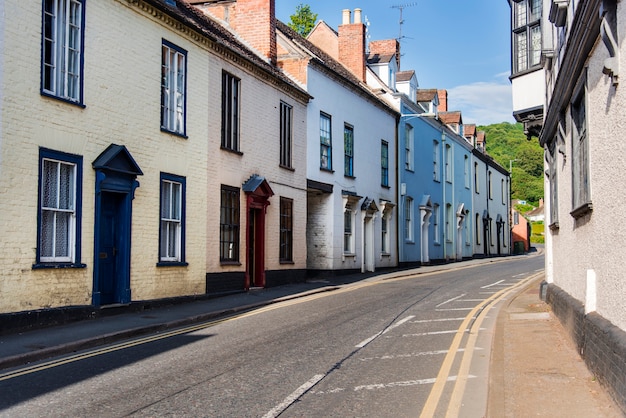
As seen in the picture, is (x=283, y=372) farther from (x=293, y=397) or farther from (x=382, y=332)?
(x=382, y=332)

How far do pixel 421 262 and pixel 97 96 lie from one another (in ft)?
83.1

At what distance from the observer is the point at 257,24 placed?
23031 mm

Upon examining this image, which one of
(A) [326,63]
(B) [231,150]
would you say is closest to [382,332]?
(B) [231,150]

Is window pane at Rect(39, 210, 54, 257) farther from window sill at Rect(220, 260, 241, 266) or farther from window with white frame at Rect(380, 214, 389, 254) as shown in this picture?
window with white frame at Rect(380, 214, 389, 254)

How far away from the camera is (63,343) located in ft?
32.9

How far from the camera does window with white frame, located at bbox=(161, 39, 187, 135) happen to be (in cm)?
1595

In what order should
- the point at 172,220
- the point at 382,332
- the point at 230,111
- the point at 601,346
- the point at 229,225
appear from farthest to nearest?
the point at 230,111, the point at 229,225, the point at 172,220, the point at 382,332, the point at 601,346

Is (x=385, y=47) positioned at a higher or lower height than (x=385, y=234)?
higher

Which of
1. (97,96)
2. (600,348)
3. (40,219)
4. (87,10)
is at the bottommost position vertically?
(600,348)

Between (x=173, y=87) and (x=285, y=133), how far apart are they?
6.52 m

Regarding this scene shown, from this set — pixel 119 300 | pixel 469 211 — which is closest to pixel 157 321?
pixel 119 300

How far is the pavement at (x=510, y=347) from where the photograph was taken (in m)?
6.71

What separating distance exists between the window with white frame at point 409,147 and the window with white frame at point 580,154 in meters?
24.2

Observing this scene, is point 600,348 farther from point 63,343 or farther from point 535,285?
point 535,285
